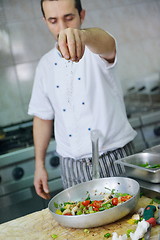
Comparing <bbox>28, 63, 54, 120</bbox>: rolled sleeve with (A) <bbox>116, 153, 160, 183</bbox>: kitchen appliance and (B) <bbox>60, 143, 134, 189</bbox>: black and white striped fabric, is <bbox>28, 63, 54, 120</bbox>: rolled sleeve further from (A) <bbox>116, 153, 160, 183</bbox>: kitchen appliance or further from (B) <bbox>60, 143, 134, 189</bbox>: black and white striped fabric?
(A) <bbox>116, 153, 160, 183</bbox>: kitchen appliance

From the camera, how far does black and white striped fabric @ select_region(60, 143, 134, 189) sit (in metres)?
2.01

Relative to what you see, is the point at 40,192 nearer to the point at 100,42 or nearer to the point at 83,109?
the point at 83,109

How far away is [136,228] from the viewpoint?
3.80ft

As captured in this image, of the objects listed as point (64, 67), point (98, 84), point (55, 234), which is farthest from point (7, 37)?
point (55, 234)

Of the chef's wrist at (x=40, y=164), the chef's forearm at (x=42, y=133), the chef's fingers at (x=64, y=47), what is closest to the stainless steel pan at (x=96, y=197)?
the chef's fingers at (x=64, y=47)

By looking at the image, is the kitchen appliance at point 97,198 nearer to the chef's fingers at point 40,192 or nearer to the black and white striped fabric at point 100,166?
the black and white striped fabric at point 100,166

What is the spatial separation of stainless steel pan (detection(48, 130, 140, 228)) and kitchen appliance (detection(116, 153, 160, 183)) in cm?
6

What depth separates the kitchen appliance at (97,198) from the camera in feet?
3.93

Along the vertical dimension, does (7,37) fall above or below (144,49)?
above

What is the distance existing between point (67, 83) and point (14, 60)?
1.33 metres

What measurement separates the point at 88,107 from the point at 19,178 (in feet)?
4.48

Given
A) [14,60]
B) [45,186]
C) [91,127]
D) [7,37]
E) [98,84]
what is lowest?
[45,186]

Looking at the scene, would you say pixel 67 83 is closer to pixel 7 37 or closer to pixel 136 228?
pixel 136 228

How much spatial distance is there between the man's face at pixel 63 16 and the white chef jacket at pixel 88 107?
0.61 ft
